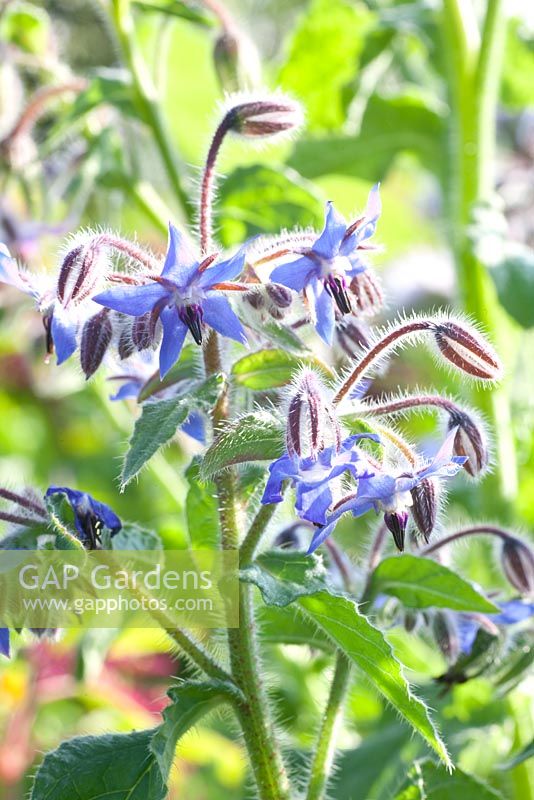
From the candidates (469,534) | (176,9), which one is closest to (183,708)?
(469,534)

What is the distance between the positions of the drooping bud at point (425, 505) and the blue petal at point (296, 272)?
144 millimetres

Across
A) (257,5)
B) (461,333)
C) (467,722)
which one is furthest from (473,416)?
(257,5)

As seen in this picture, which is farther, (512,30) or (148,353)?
(512,30)

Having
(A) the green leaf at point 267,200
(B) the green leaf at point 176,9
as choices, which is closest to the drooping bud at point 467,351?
(A) the green leaf at point 267,200

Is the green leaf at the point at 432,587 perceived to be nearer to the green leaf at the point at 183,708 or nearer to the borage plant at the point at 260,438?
the borage plant at the point at 260,438

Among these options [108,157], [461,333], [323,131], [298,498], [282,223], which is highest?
[323,131]

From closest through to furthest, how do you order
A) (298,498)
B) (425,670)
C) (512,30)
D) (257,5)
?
(298,498) < (425,670) < (512,30) < (257,5)

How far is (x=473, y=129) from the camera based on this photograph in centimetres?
132

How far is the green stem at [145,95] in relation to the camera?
1295mm

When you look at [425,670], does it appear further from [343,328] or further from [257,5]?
[257,5]

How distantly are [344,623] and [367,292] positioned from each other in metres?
0.22

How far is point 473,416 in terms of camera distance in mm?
746

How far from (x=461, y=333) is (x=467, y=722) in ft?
1.71

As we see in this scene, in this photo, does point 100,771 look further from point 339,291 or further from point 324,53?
point 324,53
